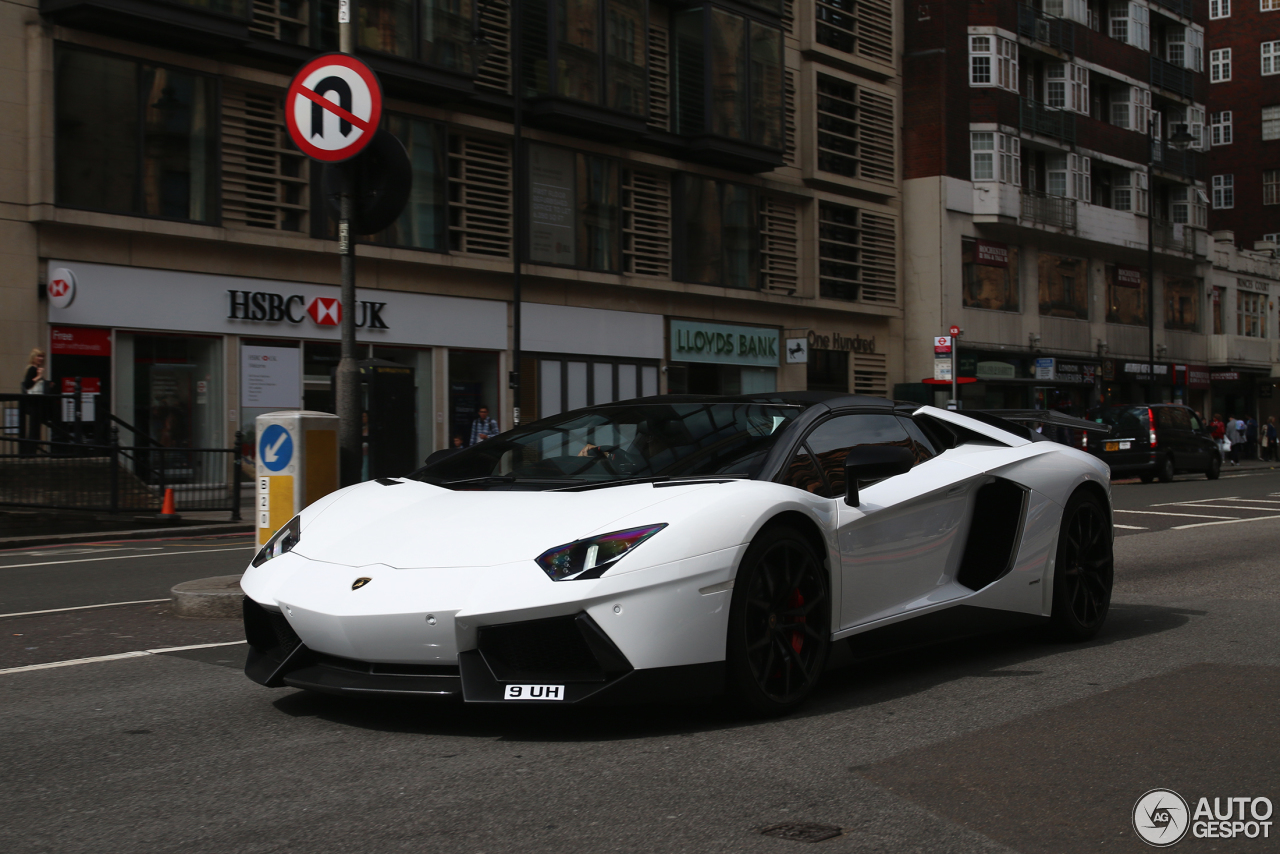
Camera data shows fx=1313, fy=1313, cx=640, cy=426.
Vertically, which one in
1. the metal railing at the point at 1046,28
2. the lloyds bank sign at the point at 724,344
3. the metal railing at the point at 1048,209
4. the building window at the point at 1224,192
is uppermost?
the metal railing at the point at 1046,28

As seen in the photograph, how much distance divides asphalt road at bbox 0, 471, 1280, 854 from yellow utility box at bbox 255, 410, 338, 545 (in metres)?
1.30

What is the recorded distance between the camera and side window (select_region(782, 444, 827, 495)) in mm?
5113

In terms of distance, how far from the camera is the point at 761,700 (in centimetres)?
468

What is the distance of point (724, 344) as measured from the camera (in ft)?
108

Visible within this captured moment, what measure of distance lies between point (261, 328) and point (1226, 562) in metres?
16.4

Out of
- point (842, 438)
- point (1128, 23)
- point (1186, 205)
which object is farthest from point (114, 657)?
point (1186, 205)

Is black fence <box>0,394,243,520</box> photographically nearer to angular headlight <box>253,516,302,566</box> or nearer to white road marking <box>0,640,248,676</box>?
white road marking <box>0,640,248,676</box>

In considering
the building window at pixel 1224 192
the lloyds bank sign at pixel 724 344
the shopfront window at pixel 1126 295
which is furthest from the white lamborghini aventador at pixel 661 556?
the building window at pixel 1224 192

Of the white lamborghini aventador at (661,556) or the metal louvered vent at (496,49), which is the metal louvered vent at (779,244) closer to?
the metal louvered vent at (496,49)

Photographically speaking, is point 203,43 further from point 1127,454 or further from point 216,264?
point 1127,454

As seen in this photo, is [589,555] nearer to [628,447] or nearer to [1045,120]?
[628,447]

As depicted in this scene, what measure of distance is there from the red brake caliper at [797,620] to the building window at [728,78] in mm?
27273

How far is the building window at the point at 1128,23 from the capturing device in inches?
1996

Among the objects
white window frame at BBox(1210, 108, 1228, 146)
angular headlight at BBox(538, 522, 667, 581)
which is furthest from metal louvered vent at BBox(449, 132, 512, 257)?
white window frame at BBox(1210, 108, 1228, 146)
